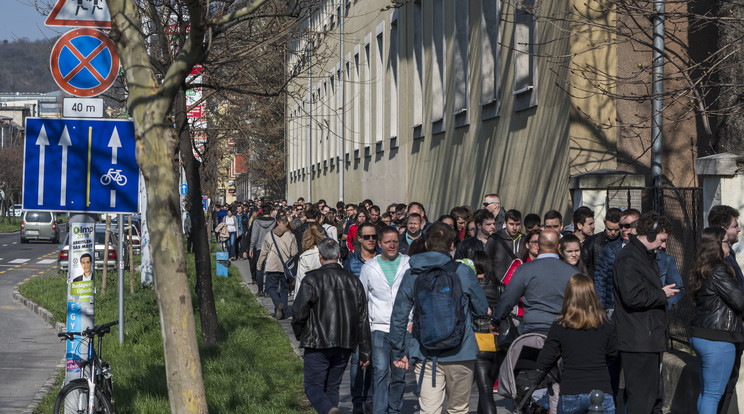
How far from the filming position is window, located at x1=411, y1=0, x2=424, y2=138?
24734 millimetres

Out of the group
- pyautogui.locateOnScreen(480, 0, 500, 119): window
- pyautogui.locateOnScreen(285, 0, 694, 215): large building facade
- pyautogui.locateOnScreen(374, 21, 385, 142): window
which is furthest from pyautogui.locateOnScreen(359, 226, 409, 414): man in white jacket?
pyautogui.locateOnScreen(374, 21, 385, 142): window

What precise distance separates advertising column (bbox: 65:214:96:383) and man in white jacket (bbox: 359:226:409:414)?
7.64 ft

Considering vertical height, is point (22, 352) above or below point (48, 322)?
below

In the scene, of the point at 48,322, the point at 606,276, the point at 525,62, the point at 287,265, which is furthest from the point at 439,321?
the point at 48,322

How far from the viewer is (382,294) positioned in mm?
8875

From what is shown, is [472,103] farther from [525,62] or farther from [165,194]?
[165,194]

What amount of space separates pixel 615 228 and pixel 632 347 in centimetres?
246

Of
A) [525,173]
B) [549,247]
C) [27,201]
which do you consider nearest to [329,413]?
[549,247]

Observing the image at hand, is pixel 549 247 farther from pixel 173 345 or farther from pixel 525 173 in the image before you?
pixel 525 173

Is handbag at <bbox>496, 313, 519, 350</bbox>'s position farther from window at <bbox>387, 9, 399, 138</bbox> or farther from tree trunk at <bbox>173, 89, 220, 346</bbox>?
window at <bbox>387, 9, 399, 138</bbox>

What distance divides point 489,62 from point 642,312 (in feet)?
38.0

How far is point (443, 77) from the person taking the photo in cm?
2267

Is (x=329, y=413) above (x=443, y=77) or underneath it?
underneath

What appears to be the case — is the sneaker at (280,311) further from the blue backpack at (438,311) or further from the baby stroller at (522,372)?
the baby stroller at (522,372)
